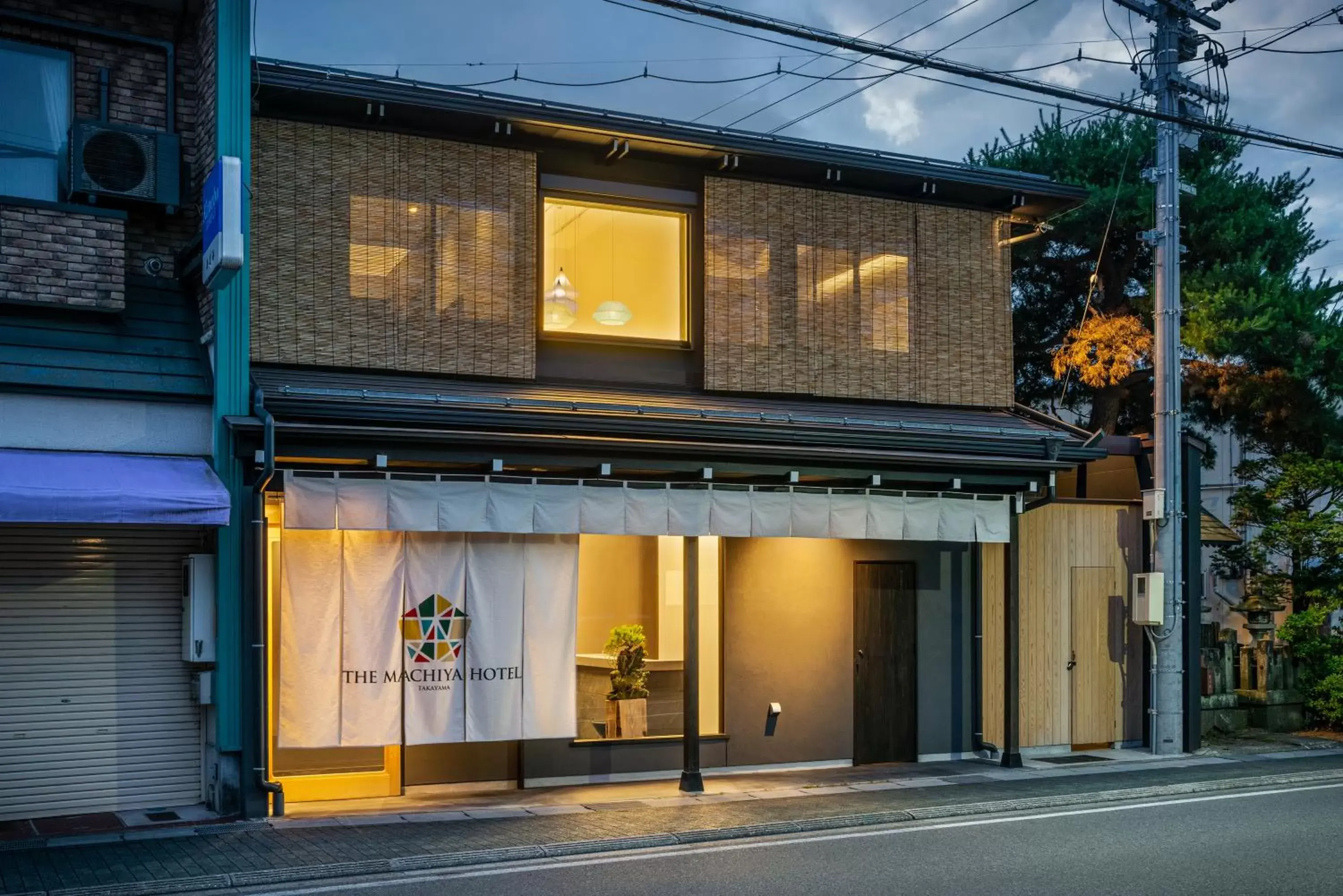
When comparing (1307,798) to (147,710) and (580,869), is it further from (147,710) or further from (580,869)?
(147,710)

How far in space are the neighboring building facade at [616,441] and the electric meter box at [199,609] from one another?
501 mm

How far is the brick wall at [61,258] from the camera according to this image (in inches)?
464

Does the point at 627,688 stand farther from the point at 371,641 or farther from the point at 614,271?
the point at 614,271

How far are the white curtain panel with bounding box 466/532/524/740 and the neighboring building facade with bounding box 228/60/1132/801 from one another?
34 millimetres

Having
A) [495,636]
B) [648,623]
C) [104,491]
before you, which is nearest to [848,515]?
[648,623]

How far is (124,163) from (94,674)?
477 centimetres

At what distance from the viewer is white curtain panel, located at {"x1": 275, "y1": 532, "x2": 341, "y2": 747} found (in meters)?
12.0

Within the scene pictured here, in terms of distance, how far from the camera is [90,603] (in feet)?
38.7

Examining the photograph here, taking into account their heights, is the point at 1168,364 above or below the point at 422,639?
above

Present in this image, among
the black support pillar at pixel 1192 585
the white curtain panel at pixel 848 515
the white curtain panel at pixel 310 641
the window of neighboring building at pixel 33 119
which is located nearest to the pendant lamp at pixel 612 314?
the white curtain panel at pixel 848 515

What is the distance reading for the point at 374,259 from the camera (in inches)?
541

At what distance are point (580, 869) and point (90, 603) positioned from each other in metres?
5.22

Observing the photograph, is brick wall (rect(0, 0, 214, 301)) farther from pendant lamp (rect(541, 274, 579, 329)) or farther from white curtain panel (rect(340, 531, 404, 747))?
pendant lamp (rect(541, 274, 579, 329))

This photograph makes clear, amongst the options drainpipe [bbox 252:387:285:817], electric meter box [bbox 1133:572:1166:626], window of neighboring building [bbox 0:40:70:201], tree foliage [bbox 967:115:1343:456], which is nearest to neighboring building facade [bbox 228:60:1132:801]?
drainpipe [bbox 252:387:285:817]
